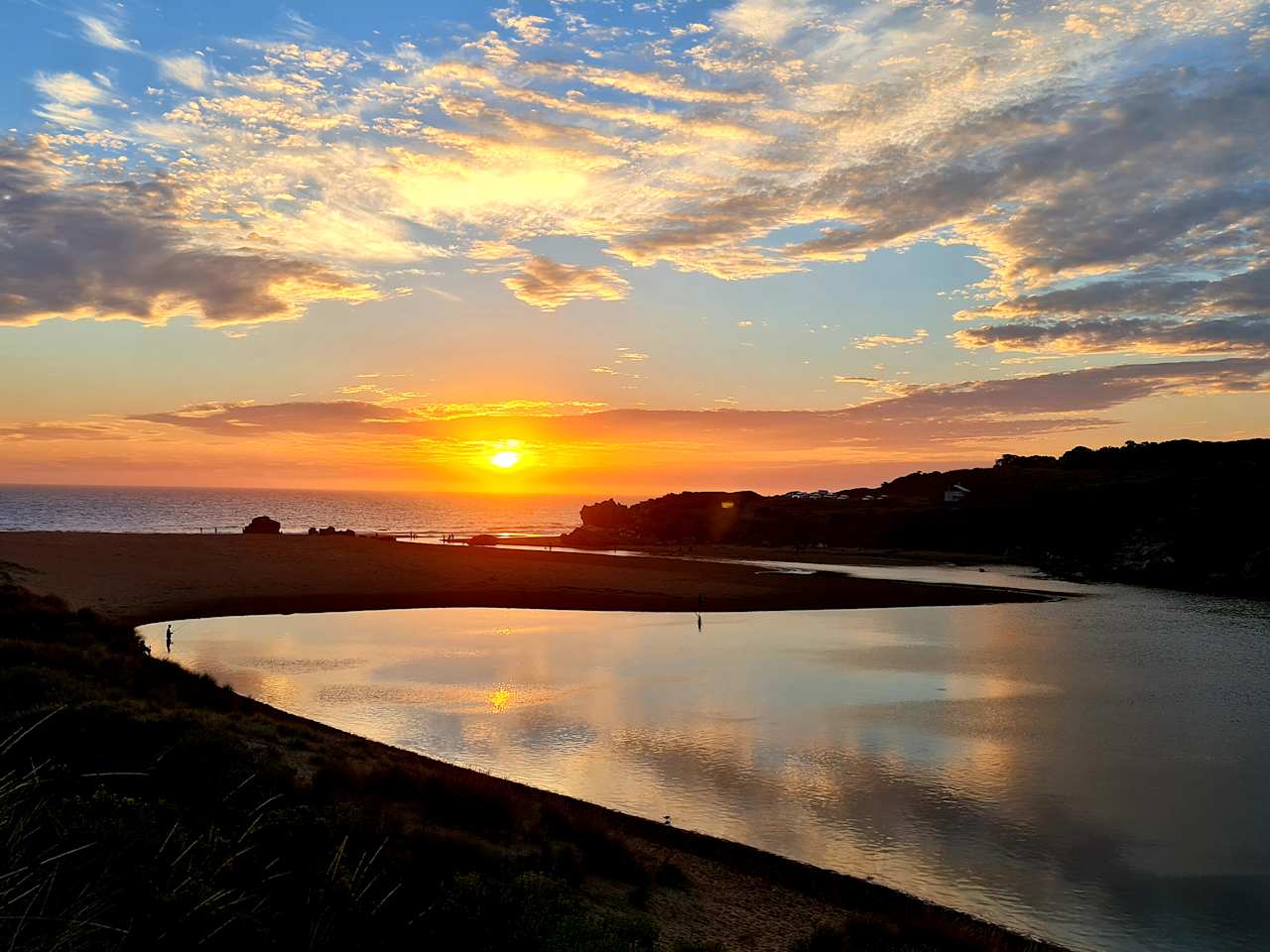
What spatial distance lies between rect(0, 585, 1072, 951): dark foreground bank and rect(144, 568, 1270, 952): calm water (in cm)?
269

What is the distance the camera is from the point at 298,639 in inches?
1700

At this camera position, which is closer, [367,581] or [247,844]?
[247,844]

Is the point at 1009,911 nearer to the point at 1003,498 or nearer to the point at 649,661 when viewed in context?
the point at 649,661

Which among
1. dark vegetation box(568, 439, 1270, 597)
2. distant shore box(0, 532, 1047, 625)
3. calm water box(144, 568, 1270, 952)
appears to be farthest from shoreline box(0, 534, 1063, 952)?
dark vegetation box(568, 439, 1270, 597)

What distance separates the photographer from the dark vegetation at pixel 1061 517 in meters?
87.2

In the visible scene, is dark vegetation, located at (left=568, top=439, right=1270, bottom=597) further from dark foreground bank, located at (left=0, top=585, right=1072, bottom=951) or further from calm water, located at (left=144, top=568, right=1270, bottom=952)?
dark foreground bank, located at (left=0, top=585, right=1072, bottom=951)

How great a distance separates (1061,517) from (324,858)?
12529cm

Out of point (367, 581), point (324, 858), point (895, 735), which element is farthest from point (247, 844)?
point (367, 581)

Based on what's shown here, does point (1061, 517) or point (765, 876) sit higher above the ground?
point (1061, 517)

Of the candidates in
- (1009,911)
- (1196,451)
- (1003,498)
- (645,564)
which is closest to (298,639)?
(1009,911)

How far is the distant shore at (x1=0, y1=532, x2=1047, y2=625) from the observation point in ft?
180

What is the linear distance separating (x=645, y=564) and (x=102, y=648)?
65.6 m

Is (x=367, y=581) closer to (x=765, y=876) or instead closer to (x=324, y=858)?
(x=765, y=876)

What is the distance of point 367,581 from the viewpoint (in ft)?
215
